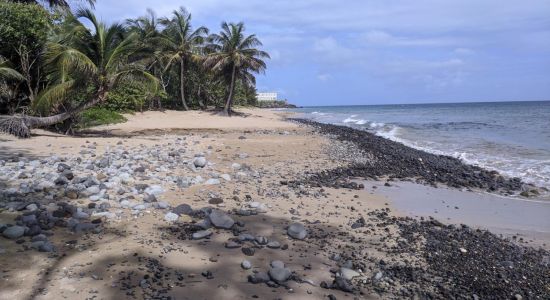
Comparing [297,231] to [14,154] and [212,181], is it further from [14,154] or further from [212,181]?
[14,154]

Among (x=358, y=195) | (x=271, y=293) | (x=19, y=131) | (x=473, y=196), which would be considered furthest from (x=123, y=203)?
(x=19, y=131)

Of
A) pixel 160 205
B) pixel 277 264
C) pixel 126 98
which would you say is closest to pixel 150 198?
pixel 160 205

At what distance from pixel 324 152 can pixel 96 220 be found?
35.4 ft

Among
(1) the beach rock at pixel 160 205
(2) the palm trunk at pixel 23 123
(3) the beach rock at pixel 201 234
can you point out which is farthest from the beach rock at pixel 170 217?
(2) the palm trunk at pixel 23 123

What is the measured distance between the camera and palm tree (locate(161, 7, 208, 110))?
37.7 m

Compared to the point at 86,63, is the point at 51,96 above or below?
below

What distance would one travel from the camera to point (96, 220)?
554 cm

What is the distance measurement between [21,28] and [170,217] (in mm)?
12377

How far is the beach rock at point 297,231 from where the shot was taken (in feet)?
18.6

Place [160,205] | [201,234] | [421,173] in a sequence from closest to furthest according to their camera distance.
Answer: [201,234], [160,205], [421,173]

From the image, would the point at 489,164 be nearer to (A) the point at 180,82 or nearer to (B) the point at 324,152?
(B) the point at 324,152

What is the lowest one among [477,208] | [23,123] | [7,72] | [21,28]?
[477,208]

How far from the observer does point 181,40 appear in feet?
125

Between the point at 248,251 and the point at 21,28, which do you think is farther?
the point at 21,28
